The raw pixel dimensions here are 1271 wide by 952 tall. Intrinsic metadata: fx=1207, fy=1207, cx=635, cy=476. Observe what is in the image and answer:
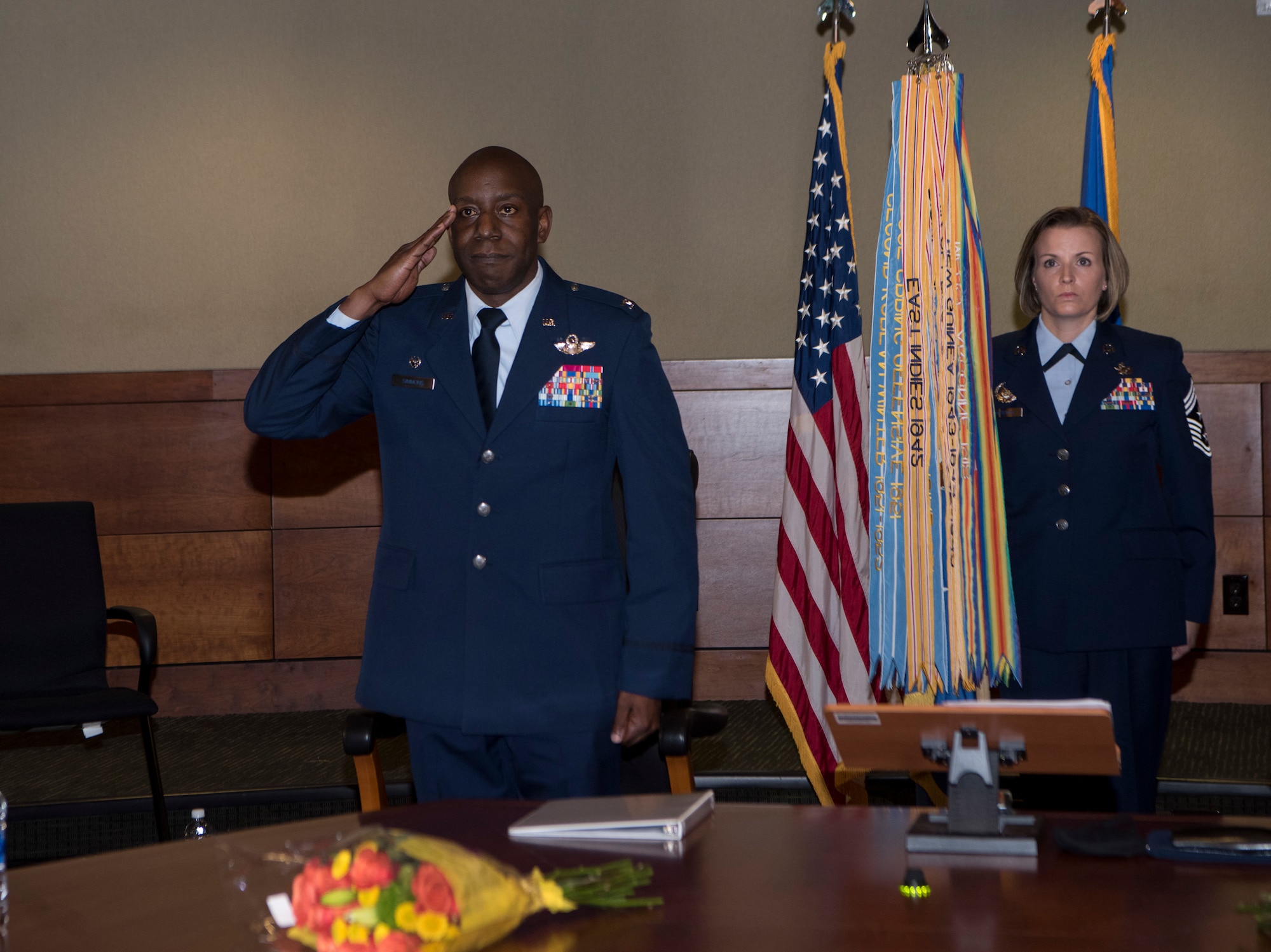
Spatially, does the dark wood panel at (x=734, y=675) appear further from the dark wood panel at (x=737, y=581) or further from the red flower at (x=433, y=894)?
the red flower at (x=433, y=894)

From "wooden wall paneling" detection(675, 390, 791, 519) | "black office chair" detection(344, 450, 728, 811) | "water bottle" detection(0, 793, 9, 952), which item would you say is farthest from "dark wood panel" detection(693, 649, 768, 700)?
"water bottle" detection(0, 793, 9, 952)

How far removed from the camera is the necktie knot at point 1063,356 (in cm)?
279

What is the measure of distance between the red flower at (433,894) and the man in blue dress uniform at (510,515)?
1.08m

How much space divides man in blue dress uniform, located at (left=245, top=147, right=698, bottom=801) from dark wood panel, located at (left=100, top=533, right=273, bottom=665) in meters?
2.72

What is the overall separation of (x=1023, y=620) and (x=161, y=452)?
3.47 m

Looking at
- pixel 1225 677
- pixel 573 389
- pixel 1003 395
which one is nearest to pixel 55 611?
pixel 573 389

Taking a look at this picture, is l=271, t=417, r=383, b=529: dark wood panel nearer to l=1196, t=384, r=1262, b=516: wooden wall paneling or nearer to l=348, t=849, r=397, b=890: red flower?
l=1196, t=384, r=1262, b=516: wooden wall paneling

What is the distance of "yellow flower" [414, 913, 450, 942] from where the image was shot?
0.98 metres

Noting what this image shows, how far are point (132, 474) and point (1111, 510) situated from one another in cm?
373

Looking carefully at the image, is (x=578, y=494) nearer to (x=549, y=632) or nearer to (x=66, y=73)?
(x=549, y=632)

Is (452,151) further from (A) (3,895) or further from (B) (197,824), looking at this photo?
(A) (3,895)

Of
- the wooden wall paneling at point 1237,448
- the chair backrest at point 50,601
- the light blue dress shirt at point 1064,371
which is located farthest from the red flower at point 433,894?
the wooden wall paneling at point 1237,448

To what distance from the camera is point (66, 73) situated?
16.0 feet

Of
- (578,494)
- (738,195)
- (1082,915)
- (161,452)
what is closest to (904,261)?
(578,494)
